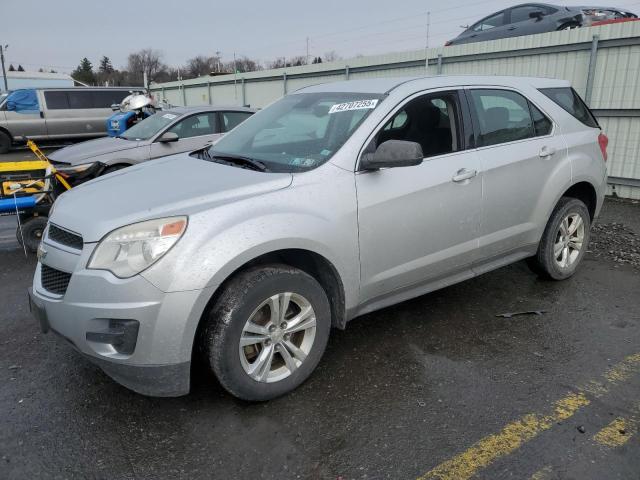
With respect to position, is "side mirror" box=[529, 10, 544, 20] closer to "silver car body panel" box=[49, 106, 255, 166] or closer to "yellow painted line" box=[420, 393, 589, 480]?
"silver car body panel" box=[49, 106, 255, 166]

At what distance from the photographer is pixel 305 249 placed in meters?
2.78

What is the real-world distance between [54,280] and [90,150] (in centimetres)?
542

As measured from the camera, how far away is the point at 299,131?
3.54 meters

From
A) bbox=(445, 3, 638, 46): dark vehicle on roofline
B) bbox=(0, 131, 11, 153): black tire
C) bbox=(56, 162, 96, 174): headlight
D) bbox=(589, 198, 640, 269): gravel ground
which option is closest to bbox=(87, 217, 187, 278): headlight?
bbox=(56, 162, 96, 174): headlight

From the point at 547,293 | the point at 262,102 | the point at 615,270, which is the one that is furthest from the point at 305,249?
the point at 262,102

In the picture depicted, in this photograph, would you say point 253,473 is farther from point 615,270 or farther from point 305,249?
point 615,270

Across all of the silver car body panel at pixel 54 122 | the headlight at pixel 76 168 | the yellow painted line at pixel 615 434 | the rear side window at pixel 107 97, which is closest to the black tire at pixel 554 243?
the yellow painted line at pixel 615 434

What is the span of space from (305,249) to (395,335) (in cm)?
126

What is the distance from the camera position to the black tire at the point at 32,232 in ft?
18.7

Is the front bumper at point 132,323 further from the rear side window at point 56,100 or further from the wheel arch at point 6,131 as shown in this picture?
the wheel arch at point 6,131

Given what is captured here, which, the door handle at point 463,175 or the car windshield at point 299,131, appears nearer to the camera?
the car windshield at point 299,131

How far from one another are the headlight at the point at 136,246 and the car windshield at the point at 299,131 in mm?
821

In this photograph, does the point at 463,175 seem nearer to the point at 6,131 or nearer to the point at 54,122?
the point at 54,122

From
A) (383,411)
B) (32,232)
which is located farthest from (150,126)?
(383,411)
